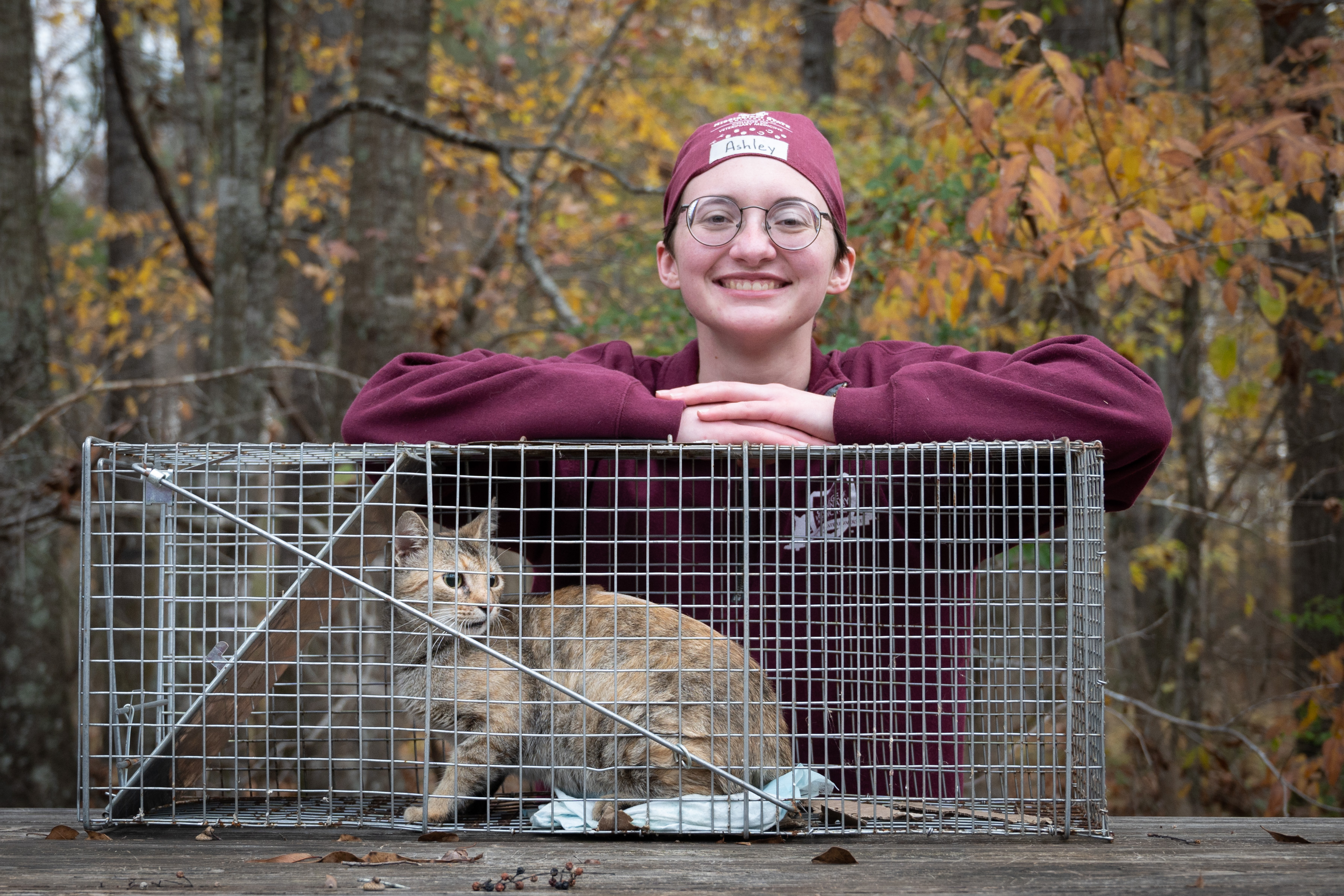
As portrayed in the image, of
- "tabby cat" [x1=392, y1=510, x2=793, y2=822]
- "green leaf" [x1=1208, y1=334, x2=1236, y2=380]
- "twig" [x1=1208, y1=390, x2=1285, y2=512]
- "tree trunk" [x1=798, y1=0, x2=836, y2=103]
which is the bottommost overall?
"tabby cat" [x1=392, y1=510, x2=793, y2=822]

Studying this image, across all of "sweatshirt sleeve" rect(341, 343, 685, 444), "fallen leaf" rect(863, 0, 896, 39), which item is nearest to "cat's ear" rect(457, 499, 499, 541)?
"sweatshirt sleeve" rect(341, 343, 685, 444)

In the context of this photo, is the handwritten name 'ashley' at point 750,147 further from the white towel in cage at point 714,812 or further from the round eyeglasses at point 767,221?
the white towel in cage at point 714,812

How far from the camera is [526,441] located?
187cm

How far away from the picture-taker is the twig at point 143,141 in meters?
4.59

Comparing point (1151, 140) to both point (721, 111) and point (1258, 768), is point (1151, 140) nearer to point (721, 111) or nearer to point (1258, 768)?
point (1258, 768)

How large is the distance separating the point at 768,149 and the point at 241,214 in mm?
3435

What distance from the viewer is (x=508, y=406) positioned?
199cm

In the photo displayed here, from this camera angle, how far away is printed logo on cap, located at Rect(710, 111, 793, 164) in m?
2.26

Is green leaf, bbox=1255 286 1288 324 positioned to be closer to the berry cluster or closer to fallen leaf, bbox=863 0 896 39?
fallen leaf, bbox=863 0 896 39

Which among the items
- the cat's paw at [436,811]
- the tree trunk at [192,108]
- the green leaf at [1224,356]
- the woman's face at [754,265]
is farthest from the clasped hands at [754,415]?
the tree trunk at [192,108]

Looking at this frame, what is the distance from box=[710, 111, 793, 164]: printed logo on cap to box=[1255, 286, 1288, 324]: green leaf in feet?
8.77

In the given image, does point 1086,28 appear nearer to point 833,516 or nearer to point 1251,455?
point 1251,455

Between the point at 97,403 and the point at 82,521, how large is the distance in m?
5.34

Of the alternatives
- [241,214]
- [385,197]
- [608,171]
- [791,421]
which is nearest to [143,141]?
[241,214]
